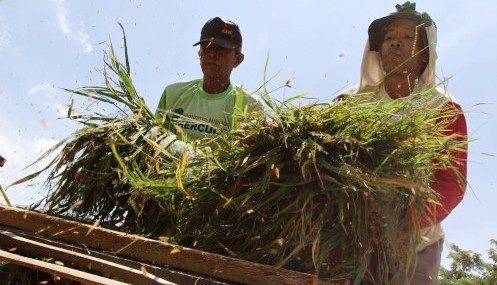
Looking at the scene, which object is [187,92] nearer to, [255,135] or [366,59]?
[366,59]

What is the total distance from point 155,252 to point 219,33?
6.68ft

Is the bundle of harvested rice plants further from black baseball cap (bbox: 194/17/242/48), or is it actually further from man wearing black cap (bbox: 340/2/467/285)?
black baseball cap (bbox: 194/17/242/48)

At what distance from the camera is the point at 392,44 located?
2553 millimetres

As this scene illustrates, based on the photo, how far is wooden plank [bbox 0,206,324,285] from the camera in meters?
1.36

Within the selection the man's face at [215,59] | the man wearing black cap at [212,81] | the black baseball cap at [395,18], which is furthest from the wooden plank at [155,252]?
the man's face at [215,59]

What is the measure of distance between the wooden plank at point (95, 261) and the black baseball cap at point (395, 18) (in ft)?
5.79

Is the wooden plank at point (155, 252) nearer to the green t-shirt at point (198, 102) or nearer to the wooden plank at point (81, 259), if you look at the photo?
the wooden plank at point (81, 259)

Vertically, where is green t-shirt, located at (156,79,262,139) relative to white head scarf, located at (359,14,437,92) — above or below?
below

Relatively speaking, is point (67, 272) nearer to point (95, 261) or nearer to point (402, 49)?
point (95, 261)

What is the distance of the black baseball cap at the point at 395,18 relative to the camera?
2.57 m

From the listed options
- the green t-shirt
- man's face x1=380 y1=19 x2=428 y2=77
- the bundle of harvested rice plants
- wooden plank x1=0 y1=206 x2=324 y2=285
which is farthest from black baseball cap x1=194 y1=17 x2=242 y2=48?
wooden plank x1=0 y1=206 x2=324 y2=285

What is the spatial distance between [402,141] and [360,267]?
43 centimetres

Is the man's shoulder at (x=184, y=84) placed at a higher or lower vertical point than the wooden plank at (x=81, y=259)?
higher

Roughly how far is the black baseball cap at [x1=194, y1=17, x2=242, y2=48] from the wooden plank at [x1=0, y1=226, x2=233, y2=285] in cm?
188
